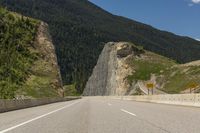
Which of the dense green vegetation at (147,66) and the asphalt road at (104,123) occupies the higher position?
the dense green vegetation at (147,66)

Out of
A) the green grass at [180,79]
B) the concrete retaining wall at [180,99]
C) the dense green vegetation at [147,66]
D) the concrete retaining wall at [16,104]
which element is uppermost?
the dense green vegetation at [147,66]

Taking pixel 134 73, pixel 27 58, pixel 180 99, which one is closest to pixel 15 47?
pixel 27 58

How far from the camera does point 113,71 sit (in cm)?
14275

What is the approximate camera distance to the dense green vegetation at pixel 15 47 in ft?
237

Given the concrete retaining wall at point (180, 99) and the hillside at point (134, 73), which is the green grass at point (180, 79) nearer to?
the hillside at point (134, 73)

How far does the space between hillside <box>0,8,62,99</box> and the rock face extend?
39513 mm

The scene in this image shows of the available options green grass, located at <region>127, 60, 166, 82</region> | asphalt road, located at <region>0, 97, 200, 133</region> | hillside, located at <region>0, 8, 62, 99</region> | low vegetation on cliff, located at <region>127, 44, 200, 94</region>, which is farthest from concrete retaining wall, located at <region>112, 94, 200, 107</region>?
green grass, located at <region>127, 60, 166, 82</region>

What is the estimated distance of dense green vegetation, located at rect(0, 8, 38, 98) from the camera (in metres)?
72.3

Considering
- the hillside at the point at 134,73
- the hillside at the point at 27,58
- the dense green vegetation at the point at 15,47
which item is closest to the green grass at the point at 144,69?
the hillside at the point at 134,73

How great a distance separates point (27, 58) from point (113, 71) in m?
60.0

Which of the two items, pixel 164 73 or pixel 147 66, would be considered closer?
pixel 164 73

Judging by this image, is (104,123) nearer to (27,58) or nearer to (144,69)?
(27,58)

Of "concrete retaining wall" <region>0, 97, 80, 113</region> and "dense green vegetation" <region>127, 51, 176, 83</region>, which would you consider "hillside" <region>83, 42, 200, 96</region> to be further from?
"concrete retaining wall" <region>0, 97, 80, 113</region>

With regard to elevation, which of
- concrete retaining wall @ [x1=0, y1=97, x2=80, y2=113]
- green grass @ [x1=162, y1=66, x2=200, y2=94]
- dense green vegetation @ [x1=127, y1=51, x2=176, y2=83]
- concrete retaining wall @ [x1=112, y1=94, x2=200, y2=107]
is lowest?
concrete retaining wall @ [x1=0, y1=97, x2=80, y2=113]
